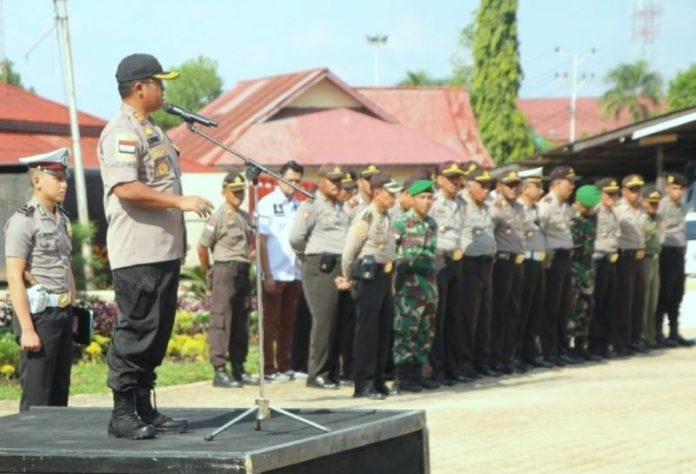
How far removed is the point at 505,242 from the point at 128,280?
27.4 ft

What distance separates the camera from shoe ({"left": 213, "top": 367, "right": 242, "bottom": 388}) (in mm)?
13883

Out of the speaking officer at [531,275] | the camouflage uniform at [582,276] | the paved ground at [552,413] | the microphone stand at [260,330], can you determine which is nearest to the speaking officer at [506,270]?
the speaking officer at [531,275]

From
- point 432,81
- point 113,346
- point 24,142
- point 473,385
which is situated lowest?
point 473,385

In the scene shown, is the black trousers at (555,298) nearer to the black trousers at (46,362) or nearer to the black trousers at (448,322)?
the black trousers at (448,322)

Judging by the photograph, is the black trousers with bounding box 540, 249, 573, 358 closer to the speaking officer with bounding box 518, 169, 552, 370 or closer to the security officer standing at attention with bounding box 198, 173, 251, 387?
the speaking officer with bounding box 518, 169, 552, 370

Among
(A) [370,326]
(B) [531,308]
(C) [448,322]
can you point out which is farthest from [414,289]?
(B) [531,308]

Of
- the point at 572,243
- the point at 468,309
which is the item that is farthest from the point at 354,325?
the point at 572,243

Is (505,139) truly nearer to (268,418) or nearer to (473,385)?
(473,385)

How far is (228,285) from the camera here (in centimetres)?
1398

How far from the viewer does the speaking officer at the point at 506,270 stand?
1503cm

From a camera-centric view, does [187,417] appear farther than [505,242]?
No

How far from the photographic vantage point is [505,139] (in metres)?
59.8

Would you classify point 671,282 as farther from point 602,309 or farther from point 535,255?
point 535,255

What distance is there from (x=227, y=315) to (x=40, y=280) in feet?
18.0
